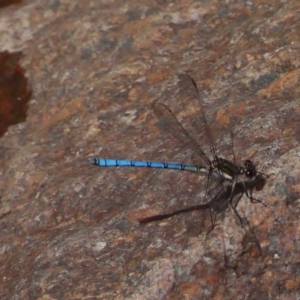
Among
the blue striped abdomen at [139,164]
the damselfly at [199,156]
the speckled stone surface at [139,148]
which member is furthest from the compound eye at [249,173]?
the blue striped abdomen at [139,164]

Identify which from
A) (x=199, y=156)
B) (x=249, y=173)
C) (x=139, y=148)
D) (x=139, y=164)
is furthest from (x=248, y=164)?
(x=139, y=148)

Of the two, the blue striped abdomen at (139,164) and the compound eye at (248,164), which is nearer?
the compound eye at (248,164)

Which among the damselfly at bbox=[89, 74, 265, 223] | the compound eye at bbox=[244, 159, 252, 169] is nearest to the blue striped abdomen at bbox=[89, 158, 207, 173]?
the damselfly at bbox=[89, 74, 265, 223]

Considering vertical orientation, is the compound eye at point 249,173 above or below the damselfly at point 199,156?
above

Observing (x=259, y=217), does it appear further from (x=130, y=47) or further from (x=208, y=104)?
(x=130, y=47)

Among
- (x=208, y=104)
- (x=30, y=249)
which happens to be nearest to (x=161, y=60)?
(x=208, y=104)

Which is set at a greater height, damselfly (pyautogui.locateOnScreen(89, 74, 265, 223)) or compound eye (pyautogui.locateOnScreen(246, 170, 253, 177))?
compound eye (pyautogui.locateOnScreen(246, 170, 253, 177))

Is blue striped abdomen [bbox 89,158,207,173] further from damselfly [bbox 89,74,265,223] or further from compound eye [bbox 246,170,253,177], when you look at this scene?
compound eye [bbox 246,170,253,177]

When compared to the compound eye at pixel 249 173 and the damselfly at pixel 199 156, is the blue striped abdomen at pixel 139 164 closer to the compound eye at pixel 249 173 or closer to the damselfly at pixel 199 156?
the damselfly at pixel 199 156
